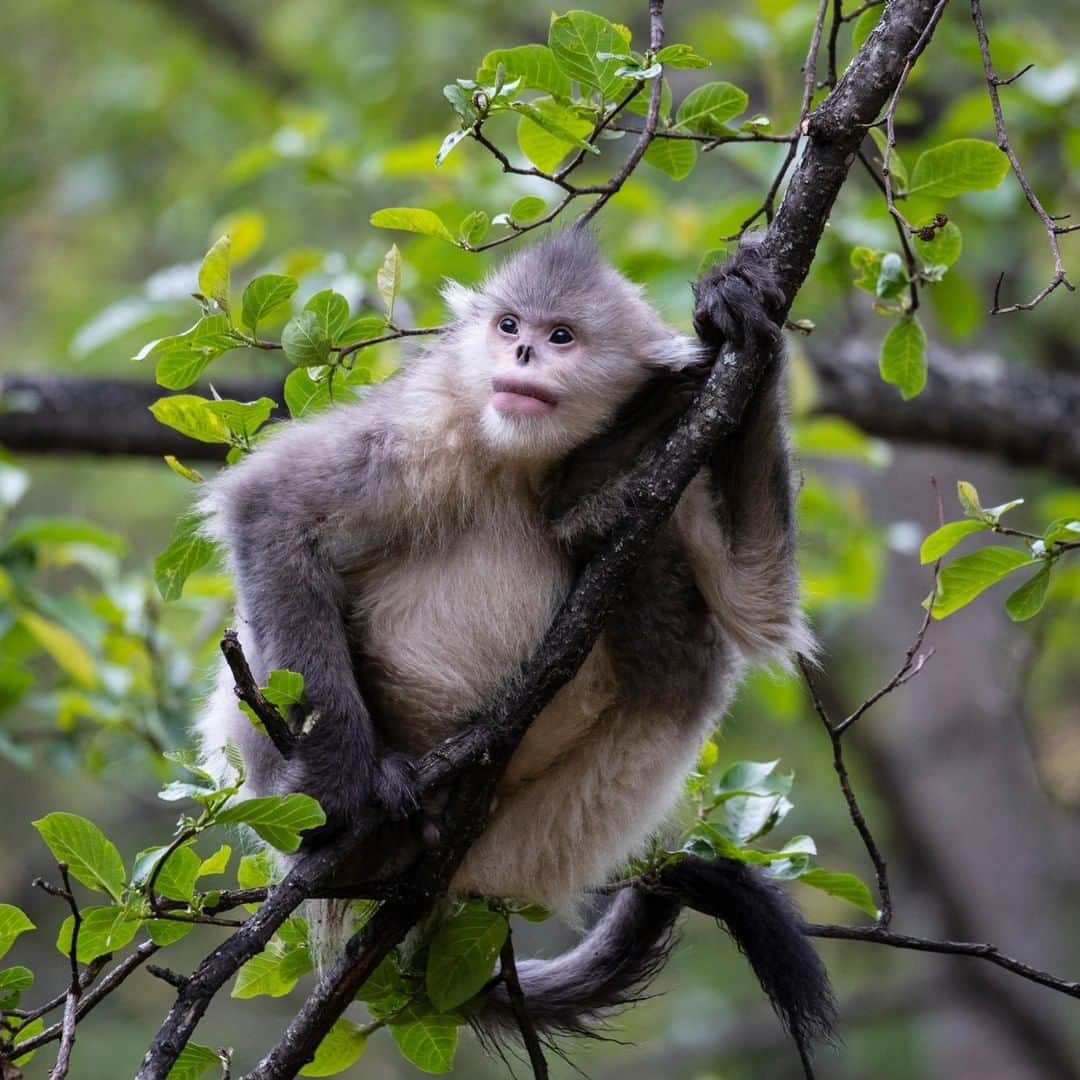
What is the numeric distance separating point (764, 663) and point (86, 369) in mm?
5274

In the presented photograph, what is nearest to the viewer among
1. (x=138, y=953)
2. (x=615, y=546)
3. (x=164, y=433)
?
Answer: (x=138, y=953)

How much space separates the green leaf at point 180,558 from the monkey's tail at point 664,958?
1.20 m

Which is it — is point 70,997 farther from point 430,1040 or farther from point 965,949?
point 965,949

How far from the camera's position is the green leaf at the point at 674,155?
10.4ft

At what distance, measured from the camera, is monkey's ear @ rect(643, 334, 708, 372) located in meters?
3.23

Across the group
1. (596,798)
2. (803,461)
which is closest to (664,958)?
(596,798)

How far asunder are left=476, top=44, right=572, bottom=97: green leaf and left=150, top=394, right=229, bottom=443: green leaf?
0.83 m

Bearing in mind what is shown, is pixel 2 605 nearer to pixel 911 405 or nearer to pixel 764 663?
pixel 764 663

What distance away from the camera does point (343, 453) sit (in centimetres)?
335

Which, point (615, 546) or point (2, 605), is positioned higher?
point (615, 546)

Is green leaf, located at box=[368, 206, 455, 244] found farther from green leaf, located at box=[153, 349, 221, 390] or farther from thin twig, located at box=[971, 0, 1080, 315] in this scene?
thin twig, located at box=[971, 0, 1080, 315]

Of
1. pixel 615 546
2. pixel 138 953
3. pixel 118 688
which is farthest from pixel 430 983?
pixel 118 688

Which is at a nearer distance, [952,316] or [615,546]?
[615,546]

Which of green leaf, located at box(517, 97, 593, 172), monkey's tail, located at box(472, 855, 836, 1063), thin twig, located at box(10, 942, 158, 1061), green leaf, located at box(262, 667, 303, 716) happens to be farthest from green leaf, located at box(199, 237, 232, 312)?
monkey's tail, located at box(472, 855, 836, 1063)
